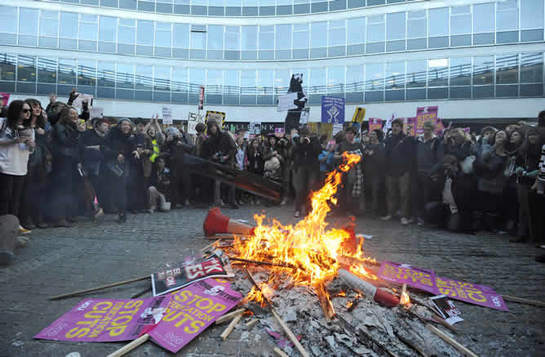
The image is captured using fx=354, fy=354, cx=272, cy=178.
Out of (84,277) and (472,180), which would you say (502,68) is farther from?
(84,277)

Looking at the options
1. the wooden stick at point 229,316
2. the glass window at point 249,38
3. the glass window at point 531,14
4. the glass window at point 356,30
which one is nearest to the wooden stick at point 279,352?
the wooden stick at point 229,316

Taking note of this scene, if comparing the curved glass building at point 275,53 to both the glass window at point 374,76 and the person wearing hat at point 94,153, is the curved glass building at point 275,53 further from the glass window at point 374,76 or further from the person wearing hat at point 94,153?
the person wearing hat at point 94,153

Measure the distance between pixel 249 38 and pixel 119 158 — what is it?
2339cm

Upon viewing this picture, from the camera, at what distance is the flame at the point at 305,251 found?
3721 mm

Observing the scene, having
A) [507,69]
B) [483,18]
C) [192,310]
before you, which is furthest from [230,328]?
[483,18]

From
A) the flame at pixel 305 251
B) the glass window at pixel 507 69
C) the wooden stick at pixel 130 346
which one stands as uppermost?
the glass window at pixel 507 69

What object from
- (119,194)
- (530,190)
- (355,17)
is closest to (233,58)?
(355,17)

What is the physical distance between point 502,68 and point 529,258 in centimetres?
2260

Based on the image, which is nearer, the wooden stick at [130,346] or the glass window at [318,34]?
the wooden stick at [130,346]

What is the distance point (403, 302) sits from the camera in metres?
3.40

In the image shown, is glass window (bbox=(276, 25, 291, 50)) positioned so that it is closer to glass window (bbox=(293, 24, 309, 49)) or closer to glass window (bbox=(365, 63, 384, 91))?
glass window (bbox=(293, 24, 309, 49))

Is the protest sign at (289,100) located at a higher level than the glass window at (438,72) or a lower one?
lower

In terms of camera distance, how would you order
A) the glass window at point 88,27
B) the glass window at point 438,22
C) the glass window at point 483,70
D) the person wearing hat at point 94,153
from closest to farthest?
the person wearing hat at point 94,153 < the glass window at point 483,70 < the glass window at point 438,22 < the glass window at point 88,27

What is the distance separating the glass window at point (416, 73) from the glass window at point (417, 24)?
1.94 m
